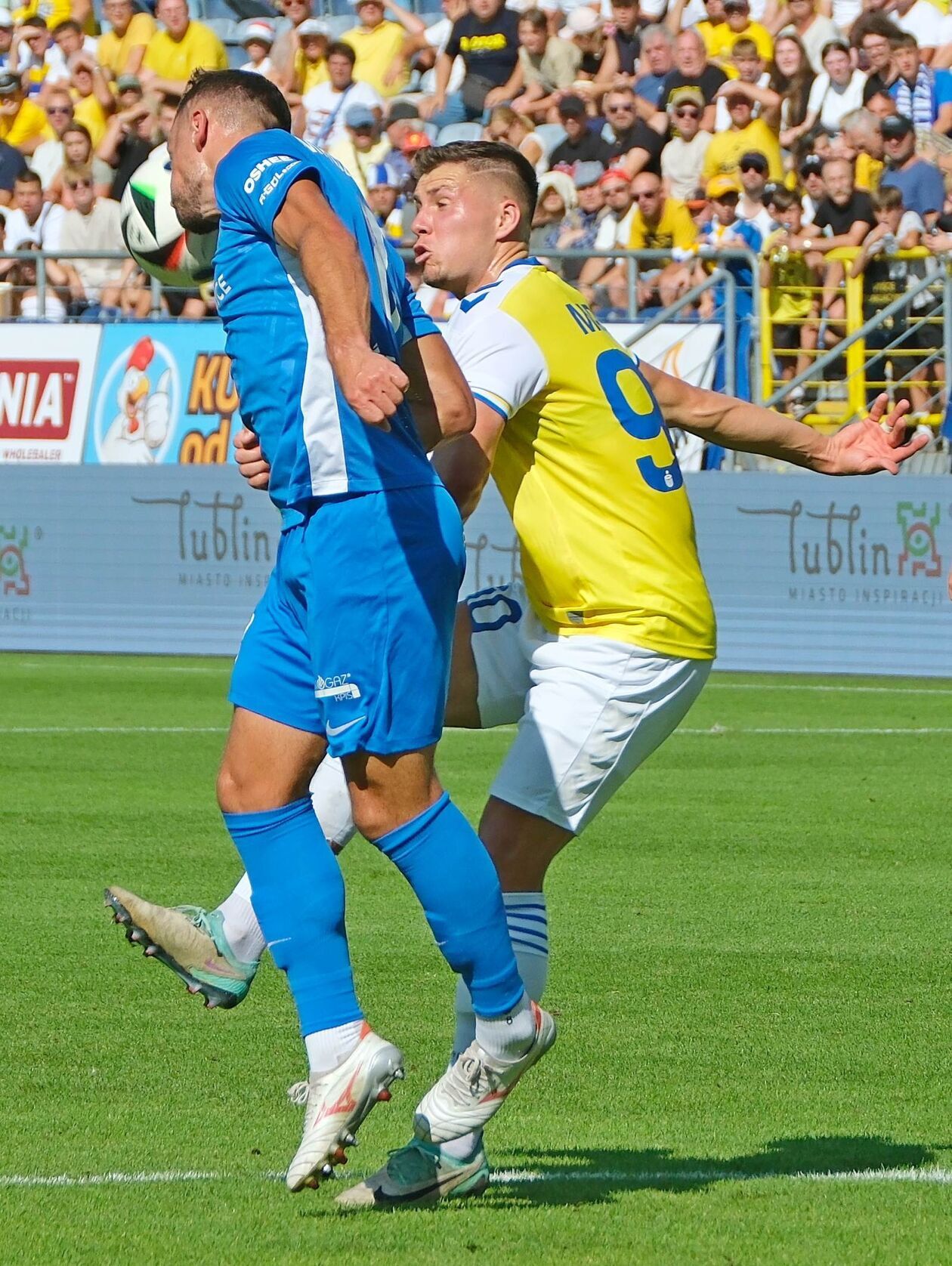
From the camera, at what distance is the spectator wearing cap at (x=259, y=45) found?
2267 cm

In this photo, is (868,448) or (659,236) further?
(659,236)

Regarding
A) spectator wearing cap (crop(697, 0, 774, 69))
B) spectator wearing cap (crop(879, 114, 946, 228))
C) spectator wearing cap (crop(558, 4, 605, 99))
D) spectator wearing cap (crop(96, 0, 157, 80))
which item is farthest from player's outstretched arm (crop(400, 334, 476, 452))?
spectator wearing cap (crop(96, 0, 157, 80))

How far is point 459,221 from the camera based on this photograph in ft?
15.8

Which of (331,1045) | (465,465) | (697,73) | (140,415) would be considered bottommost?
(140,415)

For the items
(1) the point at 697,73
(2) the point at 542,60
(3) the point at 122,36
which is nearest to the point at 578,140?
(1) the point at 697,73

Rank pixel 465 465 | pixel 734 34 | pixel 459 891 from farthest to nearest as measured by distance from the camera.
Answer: pixel 734 34 → pixel 465 465 → pixel 459 891

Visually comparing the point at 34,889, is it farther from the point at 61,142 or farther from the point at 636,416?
the point at 61,142

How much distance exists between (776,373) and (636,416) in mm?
13261

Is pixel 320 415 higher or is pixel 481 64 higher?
pixel 481 64

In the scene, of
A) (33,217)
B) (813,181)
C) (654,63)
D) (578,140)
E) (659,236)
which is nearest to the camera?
(813,181)

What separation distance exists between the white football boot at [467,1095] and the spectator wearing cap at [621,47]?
1729cm

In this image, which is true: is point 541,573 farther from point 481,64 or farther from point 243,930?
point 481,64

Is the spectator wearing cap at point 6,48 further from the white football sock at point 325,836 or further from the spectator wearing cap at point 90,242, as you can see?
the white football sock at point 325,836

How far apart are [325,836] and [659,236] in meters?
14.8
